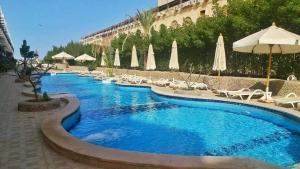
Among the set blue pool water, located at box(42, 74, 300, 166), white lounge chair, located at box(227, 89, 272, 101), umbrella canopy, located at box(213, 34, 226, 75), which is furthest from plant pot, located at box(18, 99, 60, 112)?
umbrella canopy, located at box(213, 34, 226, 75)

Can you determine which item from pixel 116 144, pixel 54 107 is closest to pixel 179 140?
pixel 116 144

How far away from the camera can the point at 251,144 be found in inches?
293

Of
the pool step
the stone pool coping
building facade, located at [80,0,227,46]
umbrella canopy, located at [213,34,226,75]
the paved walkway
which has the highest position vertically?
building facade, located at [80,0,227,46]

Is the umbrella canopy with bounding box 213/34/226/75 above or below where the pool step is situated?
above

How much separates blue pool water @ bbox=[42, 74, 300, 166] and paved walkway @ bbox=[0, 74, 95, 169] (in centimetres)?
125

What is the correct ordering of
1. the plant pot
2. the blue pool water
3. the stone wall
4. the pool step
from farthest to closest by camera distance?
the stone wall
the plant pot
the blue pool water
the pool step

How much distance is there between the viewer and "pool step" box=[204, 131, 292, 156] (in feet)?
22.6

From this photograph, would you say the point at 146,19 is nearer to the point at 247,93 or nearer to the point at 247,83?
the point at 247,83

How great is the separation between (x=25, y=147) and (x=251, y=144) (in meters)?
4.91

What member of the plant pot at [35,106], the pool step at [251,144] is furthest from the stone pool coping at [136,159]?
the plant pot at [35,106]

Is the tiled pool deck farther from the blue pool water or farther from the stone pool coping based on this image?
the blue pool water

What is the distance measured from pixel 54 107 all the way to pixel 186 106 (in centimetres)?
535

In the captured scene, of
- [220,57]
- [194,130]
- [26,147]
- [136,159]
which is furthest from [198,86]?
[136,159]

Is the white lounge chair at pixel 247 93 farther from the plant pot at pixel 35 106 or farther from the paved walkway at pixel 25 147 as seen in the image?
the paved walkway at pixel 25 147
